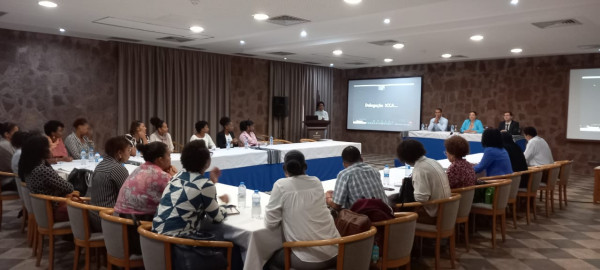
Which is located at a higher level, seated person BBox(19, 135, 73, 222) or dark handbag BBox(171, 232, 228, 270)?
seated person BBox(19, 135, 73, 222)

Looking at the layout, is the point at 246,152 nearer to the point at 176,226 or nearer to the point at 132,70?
the point at 176,226

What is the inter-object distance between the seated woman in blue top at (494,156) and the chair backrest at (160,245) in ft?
11.8

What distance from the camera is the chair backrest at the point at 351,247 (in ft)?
7.92

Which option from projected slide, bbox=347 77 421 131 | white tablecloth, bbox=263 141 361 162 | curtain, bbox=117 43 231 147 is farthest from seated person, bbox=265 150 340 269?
projected slide, bbox=347 77 421 131

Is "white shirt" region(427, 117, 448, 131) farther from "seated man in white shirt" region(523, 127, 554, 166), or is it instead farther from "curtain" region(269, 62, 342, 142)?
"seated man in white shirt" region(523, 127, 554, 166)

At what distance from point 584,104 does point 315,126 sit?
6.41 meters

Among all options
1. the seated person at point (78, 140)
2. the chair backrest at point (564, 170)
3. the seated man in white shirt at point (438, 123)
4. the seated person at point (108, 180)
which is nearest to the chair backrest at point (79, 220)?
the seated person at point (108, 180)

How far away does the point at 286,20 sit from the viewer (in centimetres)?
636

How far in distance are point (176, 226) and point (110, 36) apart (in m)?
6.93

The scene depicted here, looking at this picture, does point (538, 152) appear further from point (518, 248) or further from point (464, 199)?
point (464, 199)

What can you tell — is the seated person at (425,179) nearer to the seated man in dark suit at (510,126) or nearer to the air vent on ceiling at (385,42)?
the air vent on ceiling at (385,42)

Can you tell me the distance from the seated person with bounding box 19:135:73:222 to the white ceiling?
252 centimetres

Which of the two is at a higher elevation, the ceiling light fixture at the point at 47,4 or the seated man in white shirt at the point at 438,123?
the ceiling light fixture at the point at 47,4

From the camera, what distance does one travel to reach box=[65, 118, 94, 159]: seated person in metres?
5.47
